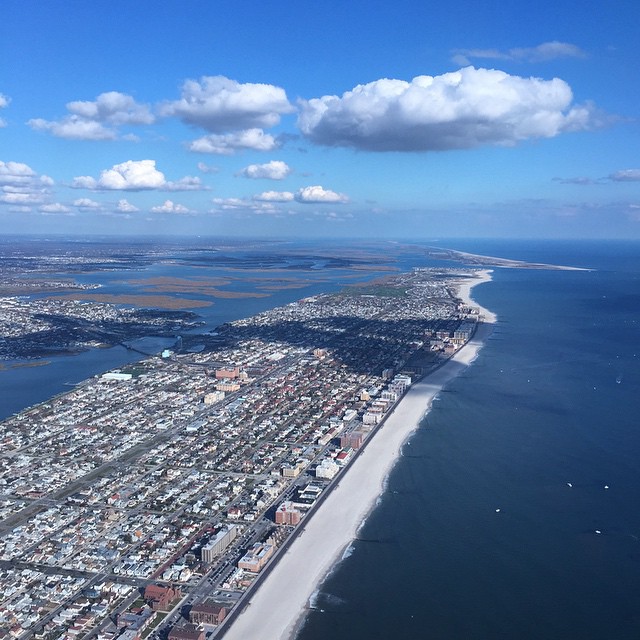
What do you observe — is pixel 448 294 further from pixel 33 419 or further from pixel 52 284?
pixel 33 419

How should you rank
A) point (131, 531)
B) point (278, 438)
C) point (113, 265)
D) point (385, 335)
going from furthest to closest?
point (113, 265) < point (385, 335) < point (278, 438) < point (131, 531)

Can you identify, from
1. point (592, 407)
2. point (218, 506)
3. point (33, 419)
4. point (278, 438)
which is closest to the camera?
point (218, 506)

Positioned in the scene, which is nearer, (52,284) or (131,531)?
(131,531)

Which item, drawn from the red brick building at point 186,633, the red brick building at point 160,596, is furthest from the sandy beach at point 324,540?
the red brick building at point 160,596

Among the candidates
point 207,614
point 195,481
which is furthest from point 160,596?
point 195,481

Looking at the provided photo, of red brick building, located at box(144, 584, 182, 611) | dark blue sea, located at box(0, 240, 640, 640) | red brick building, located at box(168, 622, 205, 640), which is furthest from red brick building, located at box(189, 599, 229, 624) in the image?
dark blue sea, located at box(0, 240, 640, 640)

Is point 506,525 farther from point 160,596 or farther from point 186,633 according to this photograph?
point 160,596

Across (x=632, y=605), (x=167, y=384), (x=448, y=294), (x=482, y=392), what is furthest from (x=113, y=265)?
(x=632, y=605)

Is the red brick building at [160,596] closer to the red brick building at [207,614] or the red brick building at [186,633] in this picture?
the red brick building at [207,614]
